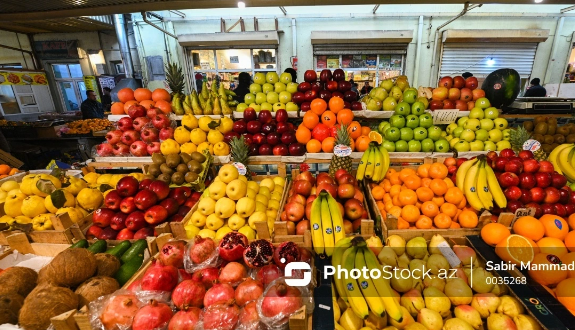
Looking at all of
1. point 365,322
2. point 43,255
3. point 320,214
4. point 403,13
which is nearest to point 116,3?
point 43,255

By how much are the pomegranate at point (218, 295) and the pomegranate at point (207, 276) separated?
10 cm

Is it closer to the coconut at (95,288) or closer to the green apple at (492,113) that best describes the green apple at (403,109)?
the green apple at (492,113)

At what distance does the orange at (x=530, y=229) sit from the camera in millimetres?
1766

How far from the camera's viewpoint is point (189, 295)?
139cm

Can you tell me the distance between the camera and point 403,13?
798 cm

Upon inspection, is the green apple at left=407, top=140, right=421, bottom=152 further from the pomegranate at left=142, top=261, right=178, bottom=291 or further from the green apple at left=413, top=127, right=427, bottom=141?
the pomegranate at left=142, top=261, right=178, bottom=291

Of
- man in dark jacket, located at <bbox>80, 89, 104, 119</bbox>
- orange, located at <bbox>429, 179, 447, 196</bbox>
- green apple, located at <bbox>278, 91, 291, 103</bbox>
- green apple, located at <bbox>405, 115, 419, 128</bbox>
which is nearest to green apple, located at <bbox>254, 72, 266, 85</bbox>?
green apple, located at <bbox>278, 91, 291, 103</bbox>

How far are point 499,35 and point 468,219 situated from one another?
8.81m

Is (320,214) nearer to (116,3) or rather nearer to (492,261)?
(492,261)

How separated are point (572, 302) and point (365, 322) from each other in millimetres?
1116

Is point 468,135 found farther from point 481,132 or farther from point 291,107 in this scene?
point 291,107

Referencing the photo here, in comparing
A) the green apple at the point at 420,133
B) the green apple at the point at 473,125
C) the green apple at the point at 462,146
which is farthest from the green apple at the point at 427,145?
the green apple at the point at 473,125

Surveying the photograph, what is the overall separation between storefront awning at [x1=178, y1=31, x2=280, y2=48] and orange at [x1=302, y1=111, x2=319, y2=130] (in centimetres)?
600

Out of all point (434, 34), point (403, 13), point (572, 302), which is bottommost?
point (572, 302)
